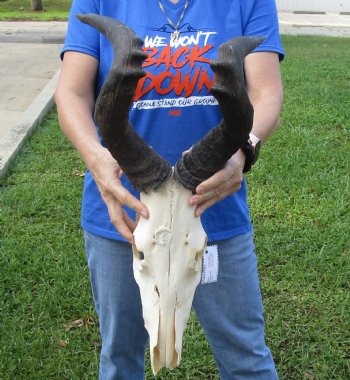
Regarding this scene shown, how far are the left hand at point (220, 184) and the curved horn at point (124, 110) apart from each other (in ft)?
0.38

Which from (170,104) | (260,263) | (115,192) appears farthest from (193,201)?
(260,263)

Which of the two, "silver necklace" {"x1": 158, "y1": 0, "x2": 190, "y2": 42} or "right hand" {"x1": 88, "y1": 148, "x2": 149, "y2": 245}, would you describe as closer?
"right hand" {"x1": 88, "y1": 148, "x2": 149, "y2": 245}

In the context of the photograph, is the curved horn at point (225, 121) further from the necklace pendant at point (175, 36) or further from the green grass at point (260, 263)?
the green grass at point (260, 263)

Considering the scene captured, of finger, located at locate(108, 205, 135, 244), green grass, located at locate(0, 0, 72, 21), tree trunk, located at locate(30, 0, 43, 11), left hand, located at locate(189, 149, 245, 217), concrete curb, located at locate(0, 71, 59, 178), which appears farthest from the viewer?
tree trunk, located at locate(30, 0, 43, 11)

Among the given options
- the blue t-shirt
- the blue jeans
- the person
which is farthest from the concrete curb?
the blue t-shirt

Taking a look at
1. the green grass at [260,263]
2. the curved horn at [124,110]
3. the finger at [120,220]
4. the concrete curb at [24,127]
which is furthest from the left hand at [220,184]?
the concrete curb at [24,127]

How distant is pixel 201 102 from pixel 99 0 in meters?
0.47

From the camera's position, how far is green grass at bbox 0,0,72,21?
24.3 metres

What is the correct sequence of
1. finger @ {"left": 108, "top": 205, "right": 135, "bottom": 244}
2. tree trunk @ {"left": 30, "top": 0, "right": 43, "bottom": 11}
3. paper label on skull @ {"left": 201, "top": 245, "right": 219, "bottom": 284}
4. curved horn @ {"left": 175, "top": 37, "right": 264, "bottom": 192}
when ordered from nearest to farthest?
1. curved horn @ {"left": 175, "top": 37, "right": 264, "bottom": 192}
2. finger @ {"left": 108, "top": 205, "right": 135, "bottom": 244}
3. paper label on skull @ {"left": 201, "top": 245, "right": 219, "bottom": 284}
4. tree trunk @ {"left": 30, "top": 0, "right": 43, "bottom": 11}

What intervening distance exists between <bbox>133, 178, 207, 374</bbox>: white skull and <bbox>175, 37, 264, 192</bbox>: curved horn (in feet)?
0.28

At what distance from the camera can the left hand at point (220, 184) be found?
182cm

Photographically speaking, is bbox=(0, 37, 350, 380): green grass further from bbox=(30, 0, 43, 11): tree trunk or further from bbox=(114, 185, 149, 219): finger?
bbox=(30, 0, 43, 11): tree trunk

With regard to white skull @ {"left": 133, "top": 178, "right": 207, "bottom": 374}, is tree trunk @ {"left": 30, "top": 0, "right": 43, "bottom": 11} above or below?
below

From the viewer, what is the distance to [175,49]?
2068 millimetres
